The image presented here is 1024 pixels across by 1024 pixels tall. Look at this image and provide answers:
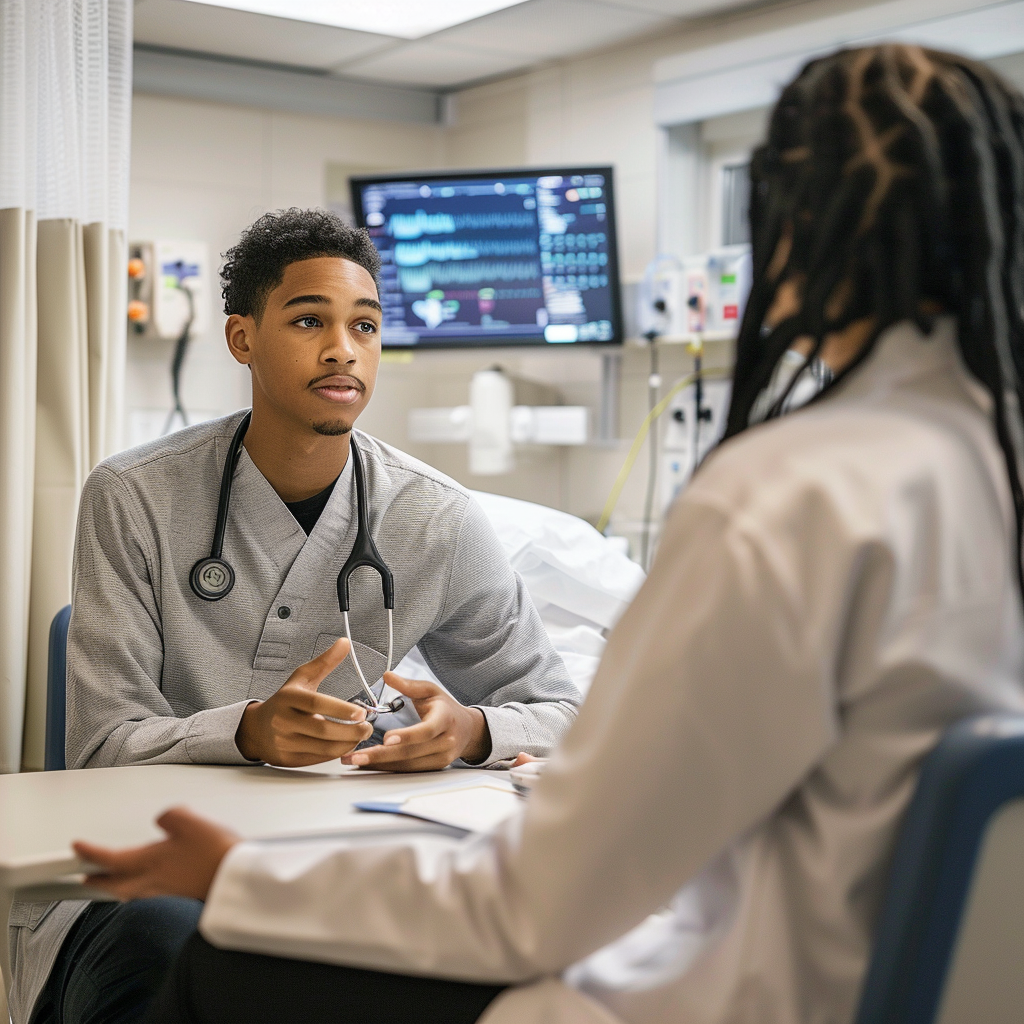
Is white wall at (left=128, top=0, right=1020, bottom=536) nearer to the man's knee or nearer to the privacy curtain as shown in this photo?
the privacy curtain

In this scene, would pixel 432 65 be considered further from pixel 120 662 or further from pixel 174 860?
pixel 174 860

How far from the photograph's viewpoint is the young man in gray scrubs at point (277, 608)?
135 centimetres

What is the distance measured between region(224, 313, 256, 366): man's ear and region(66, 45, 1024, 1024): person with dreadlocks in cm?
113

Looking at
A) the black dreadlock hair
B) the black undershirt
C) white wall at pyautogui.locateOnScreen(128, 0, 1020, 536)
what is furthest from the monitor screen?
the black dreadlock hair

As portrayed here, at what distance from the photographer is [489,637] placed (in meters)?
1.74

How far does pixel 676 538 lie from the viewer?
28.9 inches

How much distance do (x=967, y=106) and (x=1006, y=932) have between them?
51 centimetres

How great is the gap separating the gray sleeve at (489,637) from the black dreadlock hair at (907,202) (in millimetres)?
953

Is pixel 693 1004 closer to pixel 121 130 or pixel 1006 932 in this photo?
pixel 1006 932

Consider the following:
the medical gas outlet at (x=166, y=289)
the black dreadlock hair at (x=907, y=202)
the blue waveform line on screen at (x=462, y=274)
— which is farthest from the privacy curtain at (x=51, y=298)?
the black dreadlock hair at (x=907, y=202)

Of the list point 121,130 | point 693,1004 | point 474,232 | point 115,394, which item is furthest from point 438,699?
point 474,232

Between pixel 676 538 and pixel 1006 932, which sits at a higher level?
pixel 676 538

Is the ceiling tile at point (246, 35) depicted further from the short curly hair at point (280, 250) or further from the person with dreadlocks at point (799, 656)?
the person with dreadlocks at point (799, 656)

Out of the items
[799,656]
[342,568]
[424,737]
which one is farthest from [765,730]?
[342,568]
